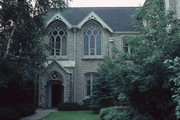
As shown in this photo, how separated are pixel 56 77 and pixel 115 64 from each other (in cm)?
1533

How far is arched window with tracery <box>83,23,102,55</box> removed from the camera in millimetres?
27141

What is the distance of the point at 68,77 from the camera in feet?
82.1

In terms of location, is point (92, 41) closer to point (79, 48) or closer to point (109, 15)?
point (79, 48)

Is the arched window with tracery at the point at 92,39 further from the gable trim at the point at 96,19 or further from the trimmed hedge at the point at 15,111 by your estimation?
the trimmed hedge at the point at 15,111

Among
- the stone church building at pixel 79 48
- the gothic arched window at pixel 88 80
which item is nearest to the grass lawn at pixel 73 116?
the stone church building at pixel 79 48

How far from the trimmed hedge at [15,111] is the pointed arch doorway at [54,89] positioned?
19.2ft

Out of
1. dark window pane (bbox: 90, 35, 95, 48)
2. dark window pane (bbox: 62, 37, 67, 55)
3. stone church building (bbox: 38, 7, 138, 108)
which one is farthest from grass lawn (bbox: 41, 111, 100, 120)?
dark window pane (bbox: 90, 35, 95, 48)

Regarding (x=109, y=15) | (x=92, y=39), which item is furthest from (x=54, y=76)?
(x=109, y=15)

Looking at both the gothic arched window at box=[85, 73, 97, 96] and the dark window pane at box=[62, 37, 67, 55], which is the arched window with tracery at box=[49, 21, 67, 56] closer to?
the dark window pane at box=[62, 37, 67, 55]

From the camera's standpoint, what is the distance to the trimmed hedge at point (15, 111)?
15.3 metres

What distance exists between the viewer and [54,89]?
→ 27641 millimetres

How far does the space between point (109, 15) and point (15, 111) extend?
18.2 meters

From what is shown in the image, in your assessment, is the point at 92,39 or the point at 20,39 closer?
the point at 20,39

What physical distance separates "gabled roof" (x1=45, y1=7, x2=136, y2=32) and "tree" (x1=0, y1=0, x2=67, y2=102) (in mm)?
11648
